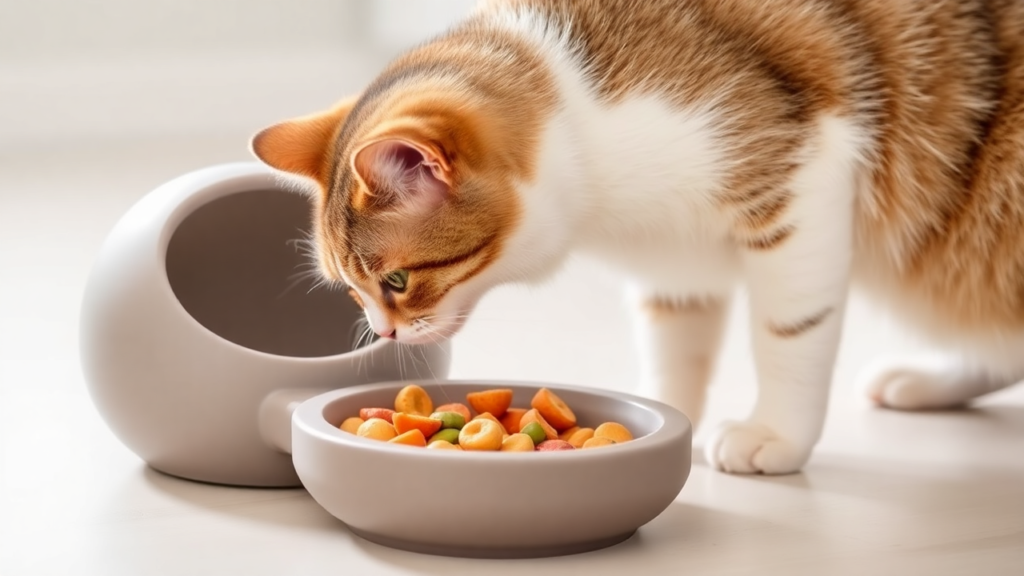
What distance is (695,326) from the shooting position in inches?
69.6

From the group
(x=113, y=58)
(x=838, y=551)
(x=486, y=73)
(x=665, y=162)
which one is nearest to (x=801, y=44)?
(x=665, y=162)

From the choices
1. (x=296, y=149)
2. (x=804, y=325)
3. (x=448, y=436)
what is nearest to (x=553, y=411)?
(x=448, y=436)

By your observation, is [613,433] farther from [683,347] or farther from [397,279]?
[683,347]

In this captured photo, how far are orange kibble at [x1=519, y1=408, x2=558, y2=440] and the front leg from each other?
0.96ft

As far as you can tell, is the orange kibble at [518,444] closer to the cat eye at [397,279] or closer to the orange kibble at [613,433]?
the orange kibble at [613,433]

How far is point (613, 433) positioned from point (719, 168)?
Result: 36 cm

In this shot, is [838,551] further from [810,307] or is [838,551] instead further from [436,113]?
[436,113]

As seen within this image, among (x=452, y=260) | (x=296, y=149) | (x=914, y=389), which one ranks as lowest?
(x=914, y=389)

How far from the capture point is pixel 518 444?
124 centimetres

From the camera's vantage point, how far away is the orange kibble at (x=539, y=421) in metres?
1.32

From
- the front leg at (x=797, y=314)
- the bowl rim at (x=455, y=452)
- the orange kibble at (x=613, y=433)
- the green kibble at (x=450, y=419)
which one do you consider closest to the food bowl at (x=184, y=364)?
the bowl rim at (x=455, y=452)

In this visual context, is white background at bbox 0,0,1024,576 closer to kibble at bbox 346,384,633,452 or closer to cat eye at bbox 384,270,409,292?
kibble at bbox 346,384,633,452

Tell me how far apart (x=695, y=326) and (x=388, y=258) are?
0.61 metres

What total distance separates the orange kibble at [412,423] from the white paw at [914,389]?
0.91 meters
